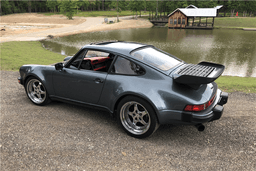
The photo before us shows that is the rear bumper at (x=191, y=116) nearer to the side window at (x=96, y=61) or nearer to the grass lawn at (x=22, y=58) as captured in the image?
the side window at (x=96, y=61)

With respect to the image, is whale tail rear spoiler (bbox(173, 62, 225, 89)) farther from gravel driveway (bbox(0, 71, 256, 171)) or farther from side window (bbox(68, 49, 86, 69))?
side window (bbox(68, 49, 86, 69))

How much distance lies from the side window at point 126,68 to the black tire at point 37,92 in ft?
6.51

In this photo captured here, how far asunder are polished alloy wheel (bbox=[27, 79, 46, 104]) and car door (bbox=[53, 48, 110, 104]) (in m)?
0.60

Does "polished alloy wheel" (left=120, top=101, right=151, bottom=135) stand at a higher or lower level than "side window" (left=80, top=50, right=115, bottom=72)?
lower

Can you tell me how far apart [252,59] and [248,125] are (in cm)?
1319

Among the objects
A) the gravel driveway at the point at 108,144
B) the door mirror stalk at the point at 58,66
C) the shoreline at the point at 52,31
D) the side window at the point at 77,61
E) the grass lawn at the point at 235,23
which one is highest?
the grass lawn at the point at 235,23

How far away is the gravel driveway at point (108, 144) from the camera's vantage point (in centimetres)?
285

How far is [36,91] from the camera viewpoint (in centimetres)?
470

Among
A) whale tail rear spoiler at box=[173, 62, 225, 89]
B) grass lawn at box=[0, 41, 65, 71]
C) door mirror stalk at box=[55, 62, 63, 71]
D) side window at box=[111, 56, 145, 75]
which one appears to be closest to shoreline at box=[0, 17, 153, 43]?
grass lawn at box=[0, 41, 65, 71]

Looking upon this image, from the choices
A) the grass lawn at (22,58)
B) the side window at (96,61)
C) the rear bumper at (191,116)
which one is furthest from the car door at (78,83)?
the grass lawn at (22,58)

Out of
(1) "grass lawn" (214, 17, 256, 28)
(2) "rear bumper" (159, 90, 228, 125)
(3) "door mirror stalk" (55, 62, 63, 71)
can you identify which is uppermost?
(1) "grass lawn" (214, 17, 256, 28)

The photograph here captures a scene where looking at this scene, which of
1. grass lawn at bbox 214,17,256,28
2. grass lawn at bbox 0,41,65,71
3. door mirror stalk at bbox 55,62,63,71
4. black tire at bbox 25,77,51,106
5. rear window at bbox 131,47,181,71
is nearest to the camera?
rear window at bbox 131,47,181,71

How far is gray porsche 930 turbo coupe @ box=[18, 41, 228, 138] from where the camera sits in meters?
2.98

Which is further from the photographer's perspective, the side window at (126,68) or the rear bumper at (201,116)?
the side window at (126,68)
